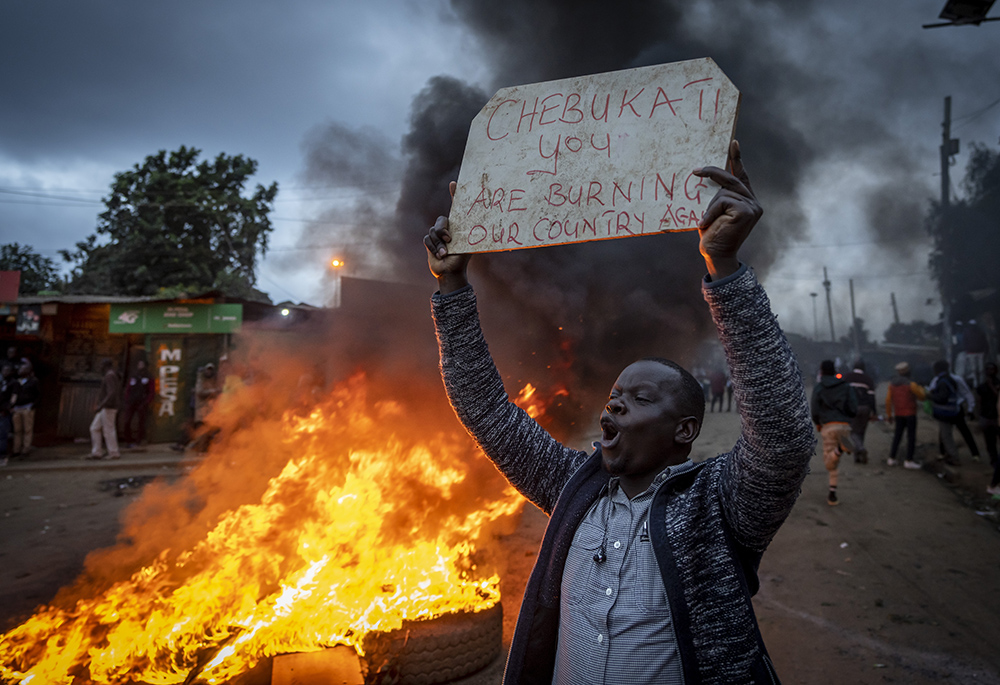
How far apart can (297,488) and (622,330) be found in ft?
13.3

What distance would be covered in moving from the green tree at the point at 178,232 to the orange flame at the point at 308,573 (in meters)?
17.2

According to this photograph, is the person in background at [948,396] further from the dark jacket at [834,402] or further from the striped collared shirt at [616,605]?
the striped collared shirt at [616,605]

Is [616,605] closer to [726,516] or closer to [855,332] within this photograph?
[726,516]

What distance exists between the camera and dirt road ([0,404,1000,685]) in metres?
3.86

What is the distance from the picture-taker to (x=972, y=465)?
916 cm

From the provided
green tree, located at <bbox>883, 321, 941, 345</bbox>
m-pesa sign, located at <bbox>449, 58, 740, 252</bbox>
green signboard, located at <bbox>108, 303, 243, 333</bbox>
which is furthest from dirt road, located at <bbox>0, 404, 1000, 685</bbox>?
green tree, located at <bbox>883, 321, 941, 345</bbox>

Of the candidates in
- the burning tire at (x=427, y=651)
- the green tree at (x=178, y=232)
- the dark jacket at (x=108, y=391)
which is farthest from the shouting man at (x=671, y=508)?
the green tree at (x=178, y=232)

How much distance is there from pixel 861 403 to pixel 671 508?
34.9 ft

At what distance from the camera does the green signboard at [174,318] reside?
12734mm

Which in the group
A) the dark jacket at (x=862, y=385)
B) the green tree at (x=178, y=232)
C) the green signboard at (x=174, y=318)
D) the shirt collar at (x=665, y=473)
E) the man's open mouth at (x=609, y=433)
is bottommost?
the shirt collar at (x=665, y=473)

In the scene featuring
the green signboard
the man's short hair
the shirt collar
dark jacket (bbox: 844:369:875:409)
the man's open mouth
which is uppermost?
the green signboard

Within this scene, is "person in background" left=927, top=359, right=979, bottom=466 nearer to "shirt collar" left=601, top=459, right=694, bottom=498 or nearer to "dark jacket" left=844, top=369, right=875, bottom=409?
"dark jacket" left=844, top=369, right=875, bottom=409

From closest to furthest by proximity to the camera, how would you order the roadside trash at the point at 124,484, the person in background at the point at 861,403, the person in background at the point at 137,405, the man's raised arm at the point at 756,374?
the man's raised arm at the point at 756,374 < the roadside trash at the point at 124,484 < the person in background at the point at 861,403 < the person in background at the point at 137,405

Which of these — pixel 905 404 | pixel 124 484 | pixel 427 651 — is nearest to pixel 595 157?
pixel 427 651
